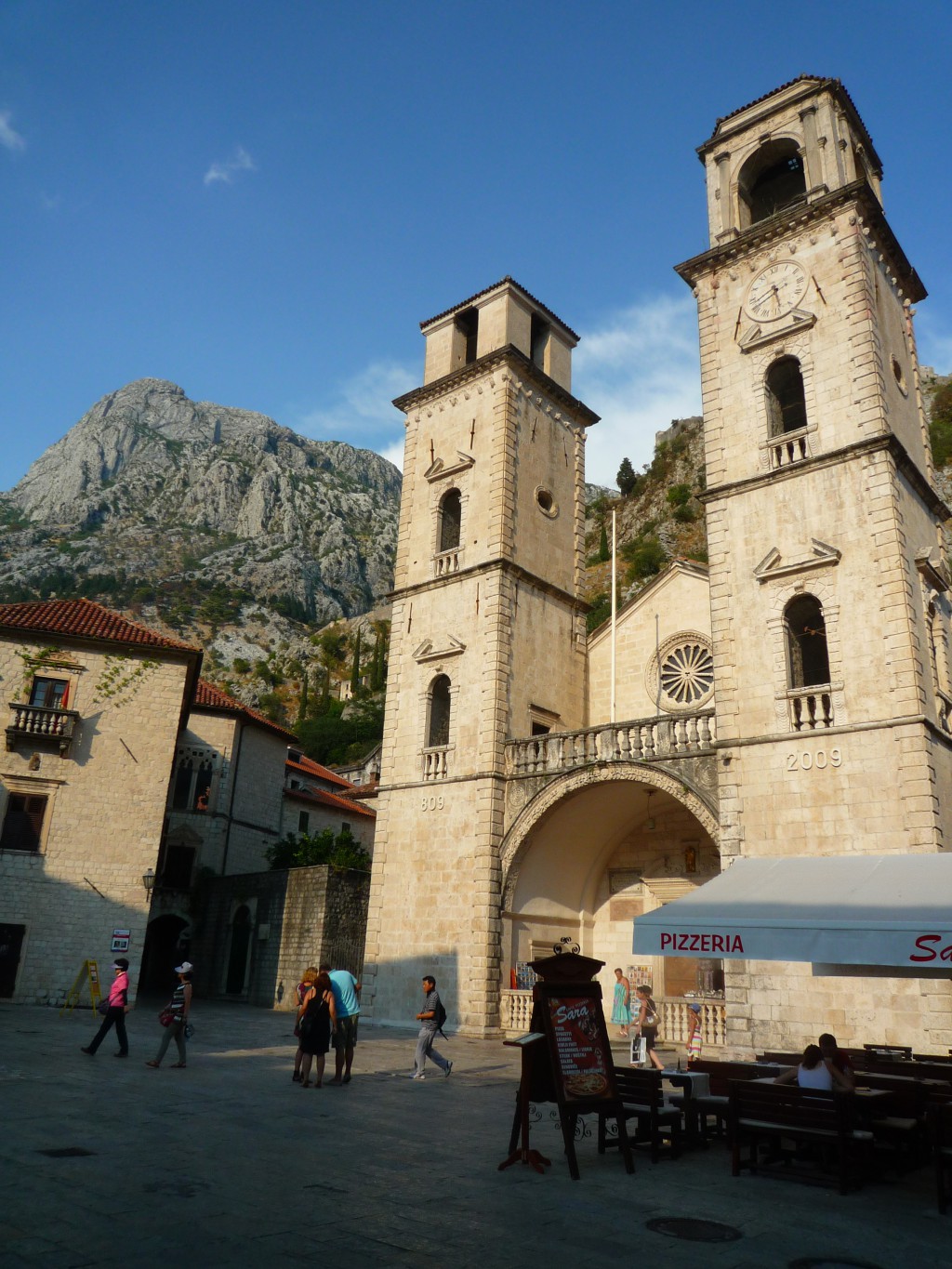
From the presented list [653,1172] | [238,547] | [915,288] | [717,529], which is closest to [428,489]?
[717,529]

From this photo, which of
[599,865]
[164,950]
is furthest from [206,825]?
[599,865]

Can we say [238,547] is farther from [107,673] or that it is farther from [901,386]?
[901,386]

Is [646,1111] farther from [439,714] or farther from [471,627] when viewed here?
[439,714]

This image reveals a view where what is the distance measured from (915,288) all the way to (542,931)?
1744 cm

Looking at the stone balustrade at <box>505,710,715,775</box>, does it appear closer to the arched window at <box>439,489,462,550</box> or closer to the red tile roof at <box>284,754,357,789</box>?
the arched window at <box>439,489,462,550</box>

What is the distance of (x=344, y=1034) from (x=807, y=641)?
444 inches

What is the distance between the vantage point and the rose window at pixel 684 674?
23.0m

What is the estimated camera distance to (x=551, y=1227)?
5.91 meters

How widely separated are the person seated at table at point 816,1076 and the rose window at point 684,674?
14.5 meters

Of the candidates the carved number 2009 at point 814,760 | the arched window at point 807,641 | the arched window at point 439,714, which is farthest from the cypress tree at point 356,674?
the carved number 2009 at point 814,760

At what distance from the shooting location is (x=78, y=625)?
87.5 ft

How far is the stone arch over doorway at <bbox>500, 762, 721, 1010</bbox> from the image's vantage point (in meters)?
20.9

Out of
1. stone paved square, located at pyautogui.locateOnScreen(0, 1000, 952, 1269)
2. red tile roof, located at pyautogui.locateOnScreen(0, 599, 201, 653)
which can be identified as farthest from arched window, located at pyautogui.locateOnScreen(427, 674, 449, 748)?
stone paved square, located at pyautogui.locateOnScreen(0, 1000, 952, 1269)

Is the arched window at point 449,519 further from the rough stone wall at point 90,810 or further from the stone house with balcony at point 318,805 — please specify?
the stone house with balcony at point 318,805
